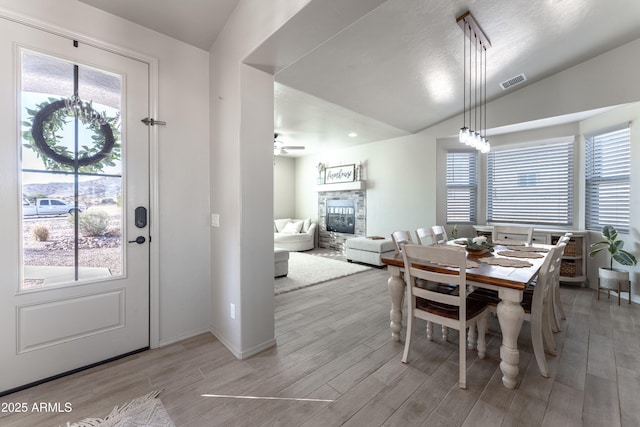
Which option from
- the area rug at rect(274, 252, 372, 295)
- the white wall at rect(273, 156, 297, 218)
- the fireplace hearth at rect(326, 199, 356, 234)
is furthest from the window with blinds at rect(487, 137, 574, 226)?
the white wall at rect(273, 156, 297, 218)

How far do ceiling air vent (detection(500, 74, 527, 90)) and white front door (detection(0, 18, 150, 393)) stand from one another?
4.55 meters

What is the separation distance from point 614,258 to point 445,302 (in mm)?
3303

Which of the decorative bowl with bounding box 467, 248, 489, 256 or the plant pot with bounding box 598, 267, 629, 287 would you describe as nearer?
the decorative bowl with bounding box 467, 248, 489, 256

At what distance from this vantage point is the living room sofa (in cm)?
714

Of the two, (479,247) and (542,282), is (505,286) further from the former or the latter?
(479,247)

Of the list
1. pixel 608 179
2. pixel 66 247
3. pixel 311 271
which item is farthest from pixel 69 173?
pixel 608 179

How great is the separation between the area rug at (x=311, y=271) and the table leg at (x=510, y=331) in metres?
2.69

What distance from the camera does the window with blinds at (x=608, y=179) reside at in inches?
141

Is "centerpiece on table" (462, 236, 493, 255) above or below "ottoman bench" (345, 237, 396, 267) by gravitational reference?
above

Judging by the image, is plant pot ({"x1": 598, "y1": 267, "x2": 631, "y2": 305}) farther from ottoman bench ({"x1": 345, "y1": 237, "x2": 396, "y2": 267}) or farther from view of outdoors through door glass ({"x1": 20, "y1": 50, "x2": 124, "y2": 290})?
view of outdoors through door glass ({"x1": 20, "y1": 50, "x2": 124, "y2": 290})

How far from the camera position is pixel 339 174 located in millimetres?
6996

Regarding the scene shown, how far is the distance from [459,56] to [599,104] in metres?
2.11

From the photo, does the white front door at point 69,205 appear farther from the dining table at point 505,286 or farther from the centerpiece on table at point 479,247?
the centerpiece on table at point 479,247

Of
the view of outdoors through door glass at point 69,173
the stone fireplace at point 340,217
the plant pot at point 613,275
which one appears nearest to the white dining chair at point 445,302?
the view of outdoors through door glass at point 69,173
